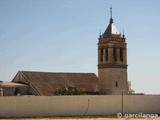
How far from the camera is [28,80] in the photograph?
4916 centimetres

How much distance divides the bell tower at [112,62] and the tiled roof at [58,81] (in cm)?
194

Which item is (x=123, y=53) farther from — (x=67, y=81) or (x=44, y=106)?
(x=44, y=106)

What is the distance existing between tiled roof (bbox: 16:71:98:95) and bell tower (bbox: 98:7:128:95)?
194 centimetres

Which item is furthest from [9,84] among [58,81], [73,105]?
[73,105]

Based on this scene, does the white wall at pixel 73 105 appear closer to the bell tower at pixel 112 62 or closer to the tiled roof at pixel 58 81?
the tiled roof at pixel 58 81

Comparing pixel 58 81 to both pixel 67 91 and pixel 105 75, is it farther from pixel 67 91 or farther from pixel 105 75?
pixel 105 75

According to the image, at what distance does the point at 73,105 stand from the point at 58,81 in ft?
41.6

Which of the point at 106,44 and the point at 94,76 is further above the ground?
the point at 106,44

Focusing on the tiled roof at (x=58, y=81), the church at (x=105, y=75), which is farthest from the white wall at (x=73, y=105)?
the church at (x=105, y=75)

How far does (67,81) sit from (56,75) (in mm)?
1818

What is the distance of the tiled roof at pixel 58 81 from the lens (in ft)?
160

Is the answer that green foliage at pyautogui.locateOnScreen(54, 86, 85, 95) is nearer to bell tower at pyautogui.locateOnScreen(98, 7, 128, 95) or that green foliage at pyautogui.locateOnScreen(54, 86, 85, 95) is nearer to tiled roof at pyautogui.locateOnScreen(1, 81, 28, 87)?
tiled roof at pyautogui.locateOnScreen(1, 81, 28, 87)

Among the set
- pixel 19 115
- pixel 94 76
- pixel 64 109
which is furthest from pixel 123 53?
pixel 19 115

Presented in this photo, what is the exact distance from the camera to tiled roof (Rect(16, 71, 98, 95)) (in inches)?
1923
